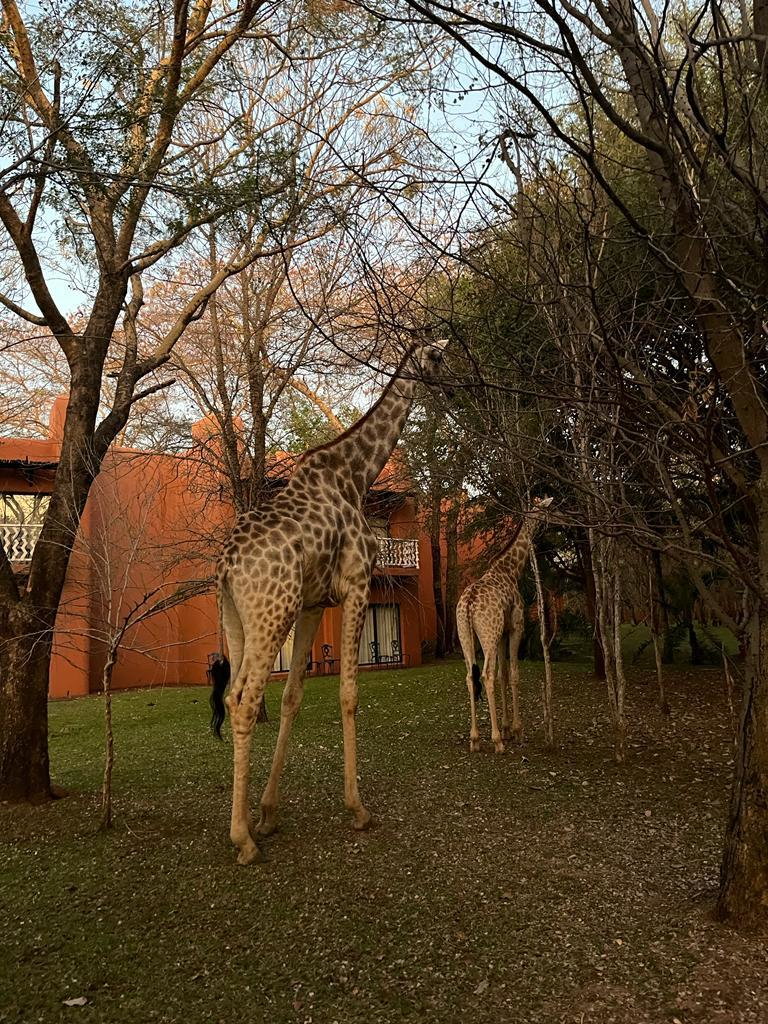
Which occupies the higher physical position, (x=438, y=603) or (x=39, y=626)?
(x=438, y=603)

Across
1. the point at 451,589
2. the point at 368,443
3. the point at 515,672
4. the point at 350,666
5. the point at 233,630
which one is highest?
the point at 368,443

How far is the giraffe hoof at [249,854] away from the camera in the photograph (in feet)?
20.2

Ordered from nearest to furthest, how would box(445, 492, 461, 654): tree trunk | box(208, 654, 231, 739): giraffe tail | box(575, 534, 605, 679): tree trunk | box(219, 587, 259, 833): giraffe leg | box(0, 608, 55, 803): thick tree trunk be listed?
box(219, 587, 259, 833): giraffe leg < box(0, 608, 55, 803): thick tree trunk < box(208, 654, 231, 739): giraffe tail < box(575, 534, 605, 679): tree trunk < box(445, 492, 461, 654): tree trunk

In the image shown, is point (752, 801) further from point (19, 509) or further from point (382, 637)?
point (382, 637)

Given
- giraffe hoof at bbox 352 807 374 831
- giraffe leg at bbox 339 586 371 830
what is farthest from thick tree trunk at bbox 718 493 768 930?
giraffe leg at bbox 339 586 371 830

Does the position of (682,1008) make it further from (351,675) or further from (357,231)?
(357,231)

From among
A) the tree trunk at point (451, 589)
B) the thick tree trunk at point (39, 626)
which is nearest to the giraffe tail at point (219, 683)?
the thick tree trunk at point (39, 626)

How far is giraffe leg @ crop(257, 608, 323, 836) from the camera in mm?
6891

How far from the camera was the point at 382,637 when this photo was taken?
974 inches

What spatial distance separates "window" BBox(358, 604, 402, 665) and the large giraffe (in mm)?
16776

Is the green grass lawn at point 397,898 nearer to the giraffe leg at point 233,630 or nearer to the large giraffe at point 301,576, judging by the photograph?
the large giraffe at point 301,576

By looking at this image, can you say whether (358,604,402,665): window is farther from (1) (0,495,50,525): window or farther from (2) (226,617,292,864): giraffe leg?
(2) (226,617,292,864): giraffe leg

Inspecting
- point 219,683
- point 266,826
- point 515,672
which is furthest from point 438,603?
point 266,826

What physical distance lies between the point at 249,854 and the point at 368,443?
3.89m
